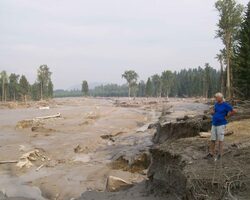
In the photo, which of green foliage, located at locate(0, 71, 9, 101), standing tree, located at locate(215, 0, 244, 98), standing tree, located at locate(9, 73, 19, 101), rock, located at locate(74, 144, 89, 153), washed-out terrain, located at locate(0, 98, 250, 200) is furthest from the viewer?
standing tree, located at locate(9, 73, 19, 101)

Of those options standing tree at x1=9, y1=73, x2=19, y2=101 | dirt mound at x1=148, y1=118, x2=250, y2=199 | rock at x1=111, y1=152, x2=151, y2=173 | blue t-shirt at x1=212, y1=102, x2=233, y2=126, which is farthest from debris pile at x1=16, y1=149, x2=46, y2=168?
standing tree at x1=9, y1=73, x2=19, y2=101

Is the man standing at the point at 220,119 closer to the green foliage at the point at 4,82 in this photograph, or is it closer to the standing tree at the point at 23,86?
the standing tree at the point at 23,86

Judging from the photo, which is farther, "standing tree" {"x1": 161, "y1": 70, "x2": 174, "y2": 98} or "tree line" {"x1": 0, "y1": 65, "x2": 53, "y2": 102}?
"standing tree" {"x1": 161, "y1": 70, "x2": 174, "y2": 98}

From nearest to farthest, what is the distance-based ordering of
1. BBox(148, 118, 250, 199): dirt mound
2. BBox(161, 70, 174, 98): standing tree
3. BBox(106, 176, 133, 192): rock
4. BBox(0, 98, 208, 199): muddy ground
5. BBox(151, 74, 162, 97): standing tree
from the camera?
BBox(148, 118, 250, 199): dirt mound → BBox(106, 176, 133, 192): rock → BBox(0, 98, 208, 199): muddy ground → BBox(161, 70, 174, 98): standing tree → BBox(151, 74, 162, 97): standing tree

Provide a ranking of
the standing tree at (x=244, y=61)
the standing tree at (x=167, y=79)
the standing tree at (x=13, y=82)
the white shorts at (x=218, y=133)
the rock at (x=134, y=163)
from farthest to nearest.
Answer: the standing tree at (x=167, y=79) < the standing tree at (x=13, y=82) < the standing tree at (x=244, y=61) < the rock at (x=134, y=163) < the white shorts at (x=218, y=133)

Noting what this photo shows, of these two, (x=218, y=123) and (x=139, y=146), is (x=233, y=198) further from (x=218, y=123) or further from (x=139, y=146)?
(x=139, y=146)

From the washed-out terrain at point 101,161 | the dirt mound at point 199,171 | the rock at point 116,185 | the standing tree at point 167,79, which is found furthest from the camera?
the standing tree at point 167,79

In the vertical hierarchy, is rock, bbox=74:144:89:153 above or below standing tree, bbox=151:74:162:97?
below

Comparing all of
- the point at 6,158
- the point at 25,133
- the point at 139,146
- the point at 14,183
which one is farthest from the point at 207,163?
the point at 25,133

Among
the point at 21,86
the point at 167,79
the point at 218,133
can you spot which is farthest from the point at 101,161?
the point at 167,79

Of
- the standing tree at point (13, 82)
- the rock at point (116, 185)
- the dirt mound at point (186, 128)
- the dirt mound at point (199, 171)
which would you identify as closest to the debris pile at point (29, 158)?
the dirt mound at point (186, 128)

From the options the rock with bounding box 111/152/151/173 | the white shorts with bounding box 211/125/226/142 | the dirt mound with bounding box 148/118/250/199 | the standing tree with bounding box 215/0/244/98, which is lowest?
the rock with bounding box 111/152/151/173

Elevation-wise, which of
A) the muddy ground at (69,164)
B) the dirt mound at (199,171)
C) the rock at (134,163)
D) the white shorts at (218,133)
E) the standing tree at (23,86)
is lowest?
the muddy ground at (69,164)

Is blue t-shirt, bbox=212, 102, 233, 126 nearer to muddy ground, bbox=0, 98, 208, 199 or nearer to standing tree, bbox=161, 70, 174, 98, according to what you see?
muddy ground, bbox=0, 98, 208, 199
